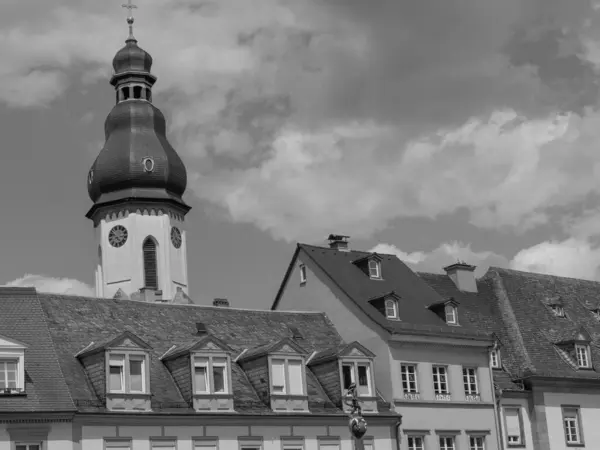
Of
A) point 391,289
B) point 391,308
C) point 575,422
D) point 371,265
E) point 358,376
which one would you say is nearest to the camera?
point 358,376

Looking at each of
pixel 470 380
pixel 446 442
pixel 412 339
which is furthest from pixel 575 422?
pixel 412 339

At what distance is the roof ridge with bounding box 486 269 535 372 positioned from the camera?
6450cm

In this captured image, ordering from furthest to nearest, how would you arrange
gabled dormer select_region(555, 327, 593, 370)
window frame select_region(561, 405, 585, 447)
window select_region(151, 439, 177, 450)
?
gabled dormer select_region(555, 327, 593, 370) < window frame select_region(561, 405, 585, 447) < window select_region(151, 439, 177, 450)

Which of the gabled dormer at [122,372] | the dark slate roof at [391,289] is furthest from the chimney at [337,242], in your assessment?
the gabled dormer at [122,372]

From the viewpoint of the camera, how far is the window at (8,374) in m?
46.6

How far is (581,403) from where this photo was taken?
6456 cm

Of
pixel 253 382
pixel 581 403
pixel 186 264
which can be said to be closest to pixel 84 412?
pixel 253 382

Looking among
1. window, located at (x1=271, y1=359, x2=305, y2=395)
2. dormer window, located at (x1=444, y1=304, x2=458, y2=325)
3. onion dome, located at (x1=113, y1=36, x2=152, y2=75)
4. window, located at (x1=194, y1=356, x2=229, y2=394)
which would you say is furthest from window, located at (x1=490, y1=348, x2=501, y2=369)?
onion dome, located at (x1=113, y1=36, x2=152, y2=75)

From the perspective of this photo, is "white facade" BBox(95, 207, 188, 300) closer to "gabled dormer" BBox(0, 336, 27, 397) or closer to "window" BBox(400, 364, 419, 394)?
"window" BBox(400, 364, 419, 394)

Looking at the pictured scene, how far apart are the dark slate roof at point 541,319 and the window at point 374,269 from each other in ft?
26.1

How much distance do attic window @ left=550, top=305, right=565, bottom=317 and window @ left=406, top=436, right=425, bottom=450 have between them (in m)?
15.9

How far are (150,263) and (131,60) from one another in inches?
624

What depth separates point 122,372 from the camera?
48875mm

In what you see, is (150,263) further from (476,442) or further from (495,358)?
(476,442)
